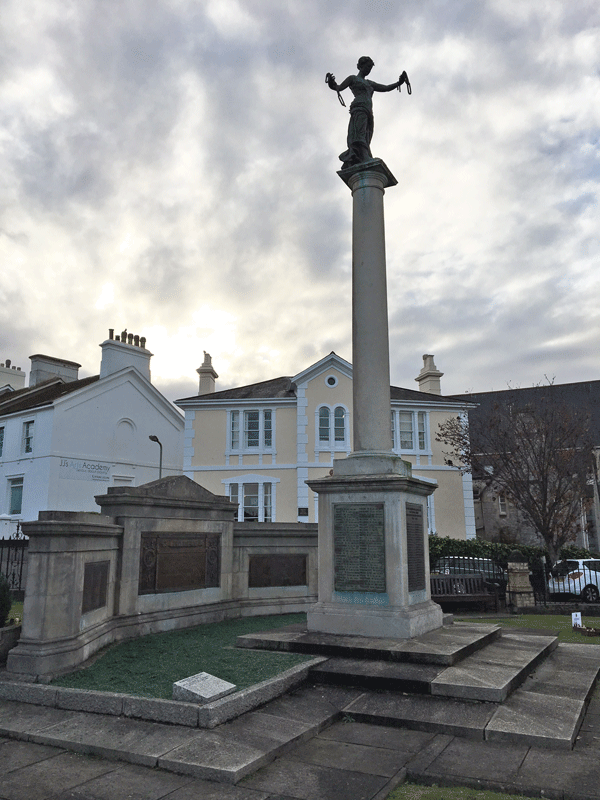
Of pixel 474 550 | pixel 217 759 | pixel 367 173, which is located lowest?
pixel 217 759

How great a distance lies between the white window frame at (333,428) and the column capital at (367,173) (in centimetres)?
2000

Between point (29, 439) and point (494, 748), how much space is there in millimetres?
27991

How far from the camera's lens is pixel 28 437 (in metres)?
29.0

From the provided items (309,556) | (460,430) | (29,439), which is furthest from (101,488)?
(309,556)

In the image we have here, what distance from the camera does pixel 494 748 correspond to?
5281 mm

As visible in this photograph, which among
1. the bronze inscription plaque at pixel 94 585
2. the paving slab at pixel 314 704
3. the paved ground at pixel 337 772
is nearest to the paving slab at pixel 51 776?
the paved ground at pixel 337 772

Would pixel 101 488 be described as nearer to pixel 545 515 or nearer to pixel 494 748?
pixel 545 515

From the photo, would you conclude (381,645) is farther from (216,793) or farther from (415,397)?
(415,397)

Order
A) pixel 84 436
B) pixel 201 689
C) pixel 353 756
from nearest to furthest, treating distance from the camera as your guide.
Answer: pixel 353 756 < pixel 201 689 < pixel 84 436

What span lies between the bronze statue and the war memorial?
0.03 m

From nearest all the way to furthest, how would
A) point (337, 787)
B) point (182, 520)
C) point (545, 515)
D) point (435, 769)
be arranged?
1. point (337, 787)
2. point (435, 769)
3. point (182, 520)
4. point (545, 515)

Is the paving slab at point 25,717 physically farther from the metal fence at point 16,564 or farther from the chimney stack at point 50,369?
the chimney stack at point 50,369

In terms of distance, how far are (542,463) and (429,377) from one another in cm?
1083

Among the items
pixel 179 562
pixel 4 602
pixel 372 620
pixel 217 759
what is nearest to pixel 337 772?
pixel 217 759
